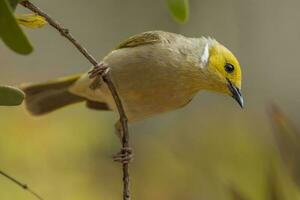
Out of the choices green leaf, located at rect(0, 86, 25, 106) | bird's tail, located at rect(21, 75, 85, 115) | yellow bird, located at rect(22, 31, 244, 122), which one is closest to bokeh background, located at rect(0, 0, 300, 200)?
bird's tail, located at rect(21, 75, 85, 115)

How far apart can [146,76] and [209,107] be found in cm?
50

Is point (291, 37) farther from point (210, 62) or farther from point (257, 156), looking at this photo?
point (210, 62)

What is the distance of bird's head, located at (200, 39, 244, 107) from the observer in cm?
100

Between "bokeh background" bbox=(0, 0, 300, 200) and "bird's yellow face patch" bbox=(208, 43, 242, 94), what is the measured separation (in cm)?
37

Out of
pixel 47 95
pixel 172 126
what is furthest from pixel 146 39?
pixel 172 126

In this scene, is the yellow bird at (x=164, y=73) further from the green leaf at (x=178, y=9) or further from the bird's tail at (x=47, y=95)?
the green leaf at (x=178, y=9)

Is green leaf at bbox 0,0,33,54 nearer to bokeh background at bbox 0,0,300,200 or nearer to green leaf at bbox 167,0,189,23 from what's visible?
green leaf at bbox 167,0,189,23

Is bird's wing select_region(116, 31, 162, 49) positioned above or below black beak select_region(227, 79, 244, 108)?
above

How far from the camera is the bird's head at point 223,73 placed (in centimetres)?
100

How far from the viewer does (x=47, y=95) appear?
3.84 feet

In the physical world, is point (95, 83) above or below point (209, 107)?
above

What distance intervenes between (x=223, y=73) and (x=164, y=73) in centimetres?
11

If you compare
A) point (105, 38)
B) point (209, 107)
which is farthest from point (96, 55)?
point (209, 107)

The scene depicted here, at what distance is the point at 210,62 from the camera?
1.04 meters
